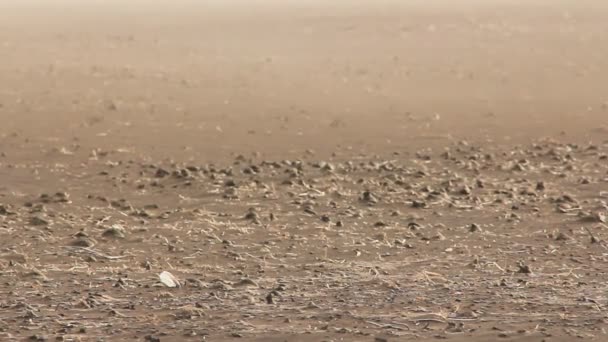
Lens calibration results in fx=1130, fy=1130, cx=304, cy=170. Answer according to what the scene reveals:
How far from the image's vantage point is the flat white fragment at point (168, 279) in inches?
260

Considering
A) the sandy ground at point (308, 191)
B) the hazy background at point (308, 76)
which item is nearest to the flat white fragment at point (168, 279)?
the sandy ground at point (308, 191)

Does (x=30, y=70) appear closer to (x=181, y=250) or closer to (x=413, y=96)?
(x=413, y=96)

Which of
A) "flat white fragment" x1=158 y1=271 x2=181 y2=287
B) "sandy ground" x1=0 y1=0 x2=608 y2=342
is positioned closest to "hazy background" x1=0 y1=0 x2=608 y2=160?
"sandy ground" x1=0 y1=0 x2=608 y2=342

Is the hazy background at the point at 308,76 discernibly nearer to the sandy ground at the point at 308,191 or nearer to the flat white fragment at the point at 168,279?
the sandy ground at the point at 308,191

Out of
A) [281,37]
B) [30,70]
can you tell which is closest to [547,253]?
[30,70]

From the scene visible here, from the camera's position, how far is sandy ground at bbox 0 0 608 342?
6.07 meters

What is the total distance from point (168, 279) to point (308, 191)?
302cm

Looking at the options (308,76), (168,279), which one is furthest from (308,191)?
(308,76)

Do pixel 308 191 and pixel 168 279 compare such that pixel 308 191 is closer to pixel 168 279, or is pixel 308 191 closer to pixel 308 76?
pixel 168 279

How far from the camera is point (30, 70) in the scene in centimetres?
1908

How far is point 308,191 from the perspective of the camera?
9547mm

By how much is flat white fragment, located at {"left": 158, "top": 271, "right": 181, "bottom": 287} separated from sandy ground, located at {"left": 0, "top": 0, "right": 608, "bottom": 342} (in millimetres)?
69

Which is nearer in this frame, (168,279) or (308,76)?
(168,279)

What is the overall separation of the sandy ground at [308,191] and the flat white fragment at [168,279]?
0.07 metres
